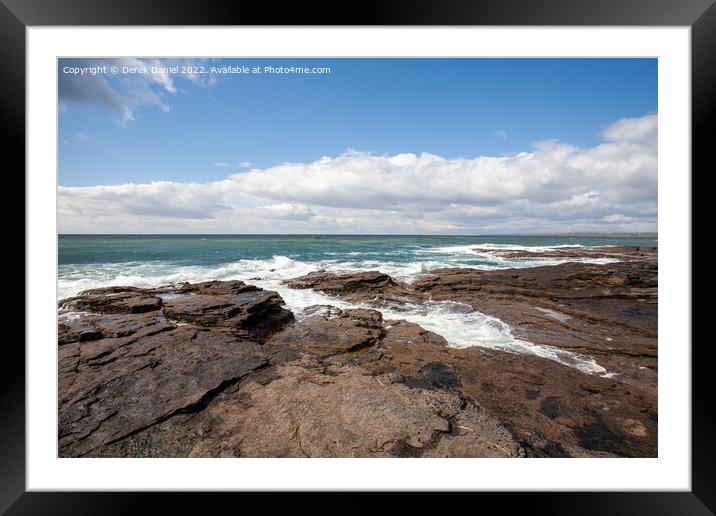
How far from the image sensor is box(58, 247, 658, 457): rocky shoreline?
2.23 m

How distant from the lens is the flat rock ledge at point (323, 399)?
2199mm

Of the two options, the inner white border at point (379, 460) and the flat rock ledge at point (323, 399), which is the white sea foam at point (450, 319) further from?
the inner white border at point (379, 460)

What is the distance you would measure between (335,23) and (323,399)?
3.22 metres

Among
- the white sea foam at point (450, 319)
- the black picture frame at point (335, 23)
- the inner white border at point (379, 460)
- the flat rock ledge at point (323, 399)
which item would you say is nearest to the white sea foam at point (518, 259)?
the white sea foam at point (450, 319)

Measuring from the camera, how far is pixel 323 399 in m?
2.67

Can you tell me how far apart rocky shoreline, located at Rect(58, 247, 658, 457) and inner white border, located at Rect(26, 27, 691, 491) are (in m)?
0.16

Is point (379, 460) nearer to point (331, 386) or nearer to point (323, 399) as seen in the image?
point (323, 399)

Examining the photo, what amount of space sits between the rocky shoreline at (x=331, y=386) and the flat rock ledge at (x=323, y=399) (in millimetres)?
16

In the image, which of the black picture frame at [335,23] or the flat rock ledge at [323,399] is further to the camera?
the flat rock ledge at [323,399]

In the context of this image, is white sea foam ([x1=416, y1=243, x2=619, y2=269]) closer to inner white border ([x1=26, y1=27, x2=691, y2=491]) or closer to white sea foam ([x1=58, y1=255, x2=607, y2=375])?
white sea foam ([x1=58, y1=255, x2=607, y2=375])

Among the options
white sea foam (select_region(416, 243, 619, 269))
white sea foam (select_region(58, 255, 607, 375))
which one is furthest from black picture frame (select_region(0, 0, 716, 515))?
white sea foam (select_region(416, 243, 619, 269))

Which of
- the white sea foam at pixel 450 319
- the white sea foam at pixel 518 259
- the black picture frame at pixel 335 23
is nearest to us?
the black picture frame at pixel 335 23
